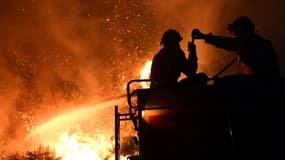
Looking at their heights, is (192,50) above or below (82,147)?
above

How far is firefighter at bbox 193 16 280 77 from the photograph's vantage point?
17.9 ft

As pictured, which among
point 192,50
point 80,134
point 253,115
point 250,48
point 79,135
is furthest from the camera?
point 80,134

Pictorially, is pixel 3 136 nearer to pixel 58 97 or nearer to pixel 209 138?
pixel 58 97

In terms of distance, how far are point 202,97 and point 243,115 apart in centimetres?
56

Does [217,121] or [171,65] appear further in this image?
[171,65]

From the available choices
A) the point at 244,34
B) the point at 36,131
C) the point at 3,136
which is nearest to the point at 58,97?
the point at 36,131

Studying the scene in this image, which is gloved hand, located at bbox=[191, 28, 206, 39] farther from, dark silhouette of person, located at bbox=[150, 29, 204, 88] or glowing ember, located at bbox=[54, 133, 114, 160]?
glowing ember, located at bbox=[54, 133, 114, 160]

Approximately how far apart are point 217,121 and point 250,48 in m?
1.73

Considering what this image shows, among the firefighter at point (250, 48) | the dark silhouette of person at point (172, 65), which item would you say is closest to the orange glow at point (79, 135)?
the dark silhouette of person at point (172, 65)

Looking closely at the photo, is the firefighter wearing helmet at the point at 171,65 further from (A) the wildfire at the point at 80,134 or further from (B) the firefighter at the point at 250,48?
(A) the wildfire at the point at 80,134

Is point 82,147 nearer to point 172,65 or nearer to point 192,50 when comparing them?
point 172,65

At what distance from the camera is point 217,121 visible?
4426 millimetres

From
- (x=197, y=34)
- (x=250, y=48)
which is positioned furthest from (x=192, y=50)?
(x=250, y=48)

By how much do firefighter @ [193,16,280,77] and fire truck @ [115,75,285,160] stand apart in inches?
37.4
